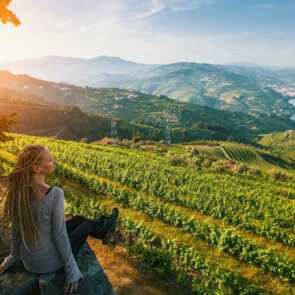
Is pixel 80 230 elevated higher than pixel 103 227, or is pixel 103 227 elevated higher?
pixel 80 230

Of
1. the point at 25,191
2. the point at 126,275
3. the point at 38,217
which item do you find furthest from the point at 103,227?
the point at 126,275

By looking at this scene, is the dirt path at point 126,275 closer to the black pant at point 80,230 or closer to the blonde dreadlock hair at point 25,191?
the black pant at point 80,230

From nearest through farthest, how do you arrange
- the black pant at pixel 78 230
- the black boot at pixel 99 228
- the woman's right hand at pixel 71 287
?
the woman's right hand at pixel 71 287
the black pant at pixel 78 230
the black boot at pixel 99 228

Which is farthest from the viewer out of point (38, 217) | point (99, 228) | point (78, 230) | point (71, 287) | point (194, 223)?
point (194, 223)

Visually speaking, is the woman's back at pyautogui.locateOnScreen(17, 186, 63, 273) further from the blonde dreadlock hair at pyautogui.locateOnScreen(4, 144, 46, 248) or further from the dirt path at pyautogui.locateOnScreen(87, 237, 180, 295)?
the dirt path at pyautogui.locateOnScreen(87, 237, 180, 295)

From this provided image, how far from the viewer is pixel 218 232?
1314 centimetres

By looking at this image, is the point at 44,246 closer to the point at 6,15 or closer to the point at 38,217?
the point at 38,217

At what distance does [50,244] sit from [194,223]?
31.4 ft

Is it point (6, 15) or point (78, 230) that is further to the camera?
point (6, 15)

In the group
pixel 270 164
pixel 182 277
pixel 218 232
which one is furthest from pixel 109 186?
pixel 270 164

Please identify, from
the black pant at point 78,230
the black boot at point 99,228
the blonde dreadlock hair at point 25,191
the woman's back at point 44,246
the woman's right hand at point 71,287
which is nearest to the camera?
the blonde dreadlock hair at point 25,191

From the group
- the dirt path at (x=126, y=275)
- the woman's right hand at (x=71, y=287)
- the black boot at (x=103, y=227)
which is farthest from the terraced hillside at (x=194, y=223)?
the woman's right hand at (x=71, y=287)

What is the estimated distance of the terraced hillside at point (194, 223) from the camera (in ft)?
32.4

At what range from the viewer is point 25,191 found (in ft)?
16.1
